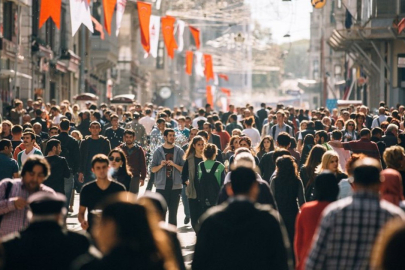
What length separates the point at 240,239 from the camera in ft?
21.9

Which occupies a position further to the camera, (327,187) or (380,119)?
(380,119)

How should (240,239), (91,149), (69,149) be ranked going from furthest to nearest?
(91,149)
(69,149)
(240,239)

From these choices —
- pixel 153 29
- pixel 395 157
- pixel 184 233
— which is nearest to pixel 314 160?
pixel 395 157

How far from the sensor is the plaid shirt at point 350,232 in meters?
6.66

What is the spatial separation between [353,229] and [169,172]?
887 cm

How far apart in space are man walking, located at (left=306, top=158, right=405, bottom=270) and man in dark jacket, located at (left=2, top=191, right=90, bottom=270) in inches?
60.1

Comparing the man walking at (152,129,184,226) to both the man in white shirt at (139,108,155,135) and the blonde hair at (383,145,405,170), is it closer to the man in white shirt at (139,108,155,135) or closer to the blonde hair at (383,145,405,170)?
the blonde hair at (383,145,405,170)

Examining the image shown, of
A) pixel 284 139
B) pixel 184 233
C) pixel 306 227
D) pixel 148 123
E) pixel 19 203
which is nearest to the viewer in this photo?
pixel 306 227

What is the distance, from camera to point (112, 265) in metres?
5.02

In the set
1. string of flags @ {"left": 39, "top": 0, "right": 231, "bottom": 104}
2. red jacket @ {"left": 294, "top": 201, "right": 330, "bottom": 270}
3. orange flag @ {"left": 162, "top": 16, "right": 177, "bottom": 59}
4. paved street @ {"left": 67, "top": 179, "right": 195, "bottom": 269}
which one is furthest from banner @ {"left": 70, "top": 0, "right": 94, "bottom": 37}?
red jacket @ {"left": 294, "top": 201, "right": 330, "bottom": 270}

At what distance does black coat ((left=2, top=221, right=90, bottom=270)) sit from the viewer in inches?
232

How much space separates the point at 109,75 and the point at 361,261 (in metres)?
61.9

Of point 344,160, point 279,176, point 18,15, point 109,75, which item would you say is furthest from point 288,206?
point 109,75

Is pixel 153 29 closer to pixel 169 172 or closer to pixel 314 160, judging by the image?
pixel 169 172
